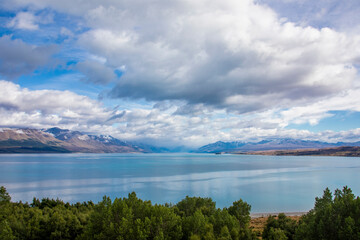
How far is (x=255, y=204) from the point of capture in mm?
96250

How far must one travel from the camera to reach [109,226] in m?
32.6

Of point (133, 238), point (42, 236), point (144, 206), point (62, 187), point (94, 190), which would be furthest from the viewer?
point (62, 187)

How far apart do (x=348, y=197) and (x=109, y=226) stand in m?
32.8

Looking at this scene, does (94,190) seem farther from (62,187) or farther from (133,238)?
(133,238)

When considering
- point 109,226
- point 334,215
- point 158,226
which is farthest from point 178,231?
point 334,215

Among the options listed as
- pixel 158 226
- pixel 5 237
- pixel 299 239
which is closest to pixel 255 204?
pixel 299 239

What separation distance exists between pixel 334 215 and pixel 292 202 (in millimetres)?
72854

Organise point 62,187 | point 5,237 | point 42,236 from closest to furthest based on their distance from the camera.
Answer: point 5,237, point 42,236, point 62,187

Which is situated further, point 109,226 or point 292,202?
point 292,202

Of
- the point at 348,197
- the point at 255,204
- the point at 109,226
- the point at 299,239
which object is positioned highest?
the point at 348,197

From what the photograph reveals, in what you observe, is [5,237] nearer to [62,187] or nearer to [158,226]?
[158,226]

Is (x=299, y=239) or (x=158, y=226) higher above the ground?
(x=158, y=226)

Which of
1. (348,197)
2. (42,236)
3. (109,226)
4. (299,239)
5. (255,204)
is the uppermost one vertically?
(348,197)

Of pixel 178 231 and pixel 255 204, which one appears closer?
pixel 178 231
